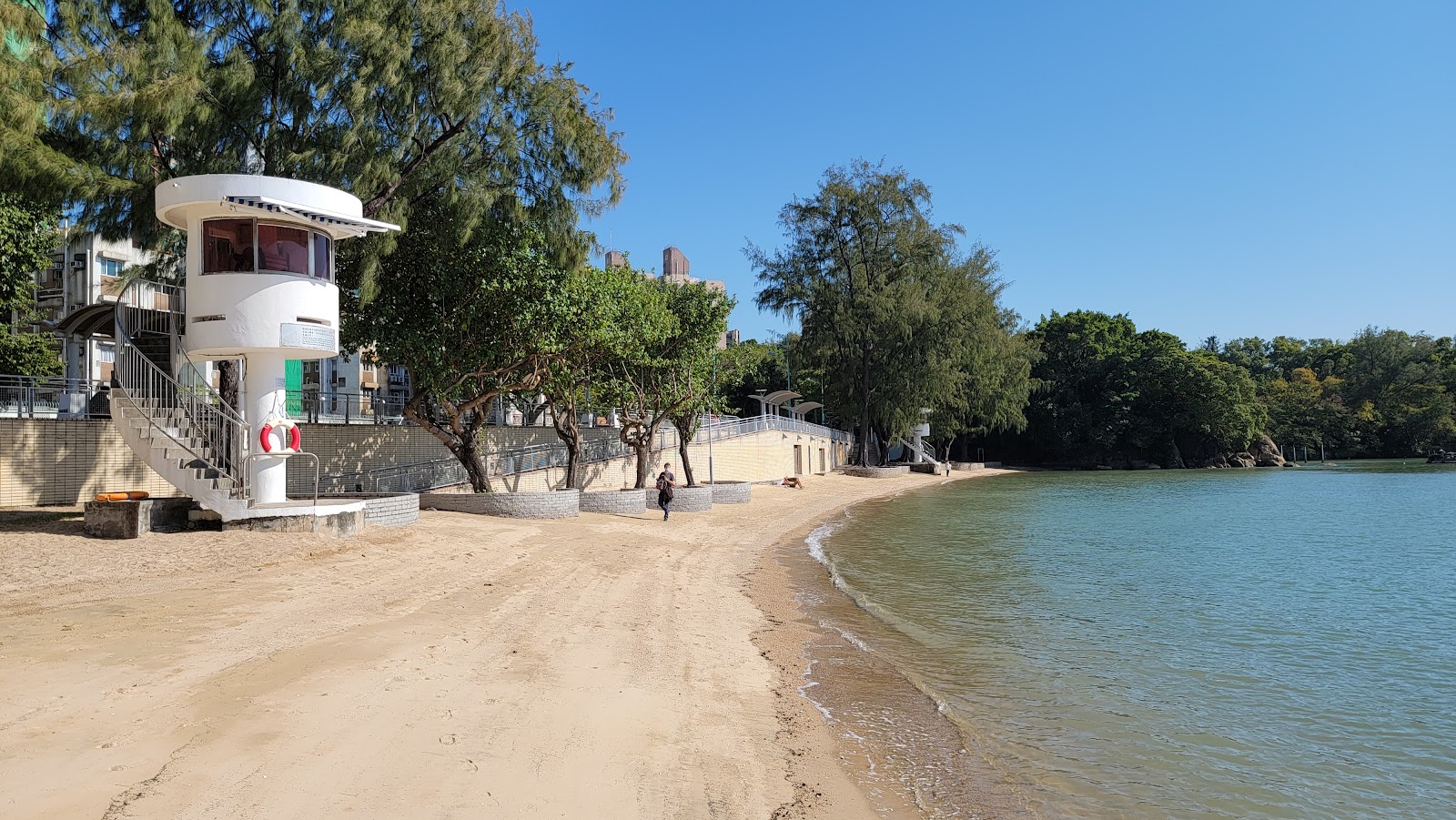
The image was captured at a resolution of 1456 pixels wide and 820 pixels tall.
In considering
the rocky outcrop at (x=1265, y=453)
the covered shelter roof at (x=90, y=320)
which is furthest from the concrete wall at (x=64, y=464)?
the rocky outcrop at (x=1265, y=453)

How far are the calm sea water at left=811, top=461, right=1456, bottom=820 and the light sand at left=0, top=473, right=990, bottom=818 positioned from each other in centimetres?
206

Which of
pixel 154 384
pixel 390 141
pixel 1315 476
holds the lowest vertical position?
pixel 1315 476

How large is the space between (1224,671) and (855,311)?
47883mm

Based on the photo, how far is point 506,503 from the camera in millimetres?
21734

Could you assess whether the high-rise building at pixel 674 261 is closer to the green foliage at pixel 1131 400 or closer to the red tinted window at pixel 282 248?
the green foliage at pixel 1131 400

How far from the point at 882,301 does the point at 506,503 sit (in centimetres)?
3761

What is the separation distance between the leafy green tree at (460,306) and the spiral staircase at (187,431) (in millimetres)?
5850

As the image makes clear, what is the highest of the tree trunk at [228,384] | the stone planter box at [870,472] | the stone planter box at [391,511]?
the tree trunk at [228,384]

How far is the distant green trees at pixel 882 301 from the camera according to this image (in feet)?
186

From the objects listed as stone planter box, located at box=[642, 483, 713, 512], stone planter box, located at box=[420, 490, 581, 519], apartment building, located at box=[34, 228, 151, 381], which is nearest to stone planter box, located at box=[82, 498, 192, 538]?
stone planter box, located at box=[420, 490, 581, 519]

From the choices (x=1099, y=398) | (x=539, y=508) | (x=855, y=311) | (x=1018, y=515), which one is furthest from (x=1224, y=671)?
(x=1099, y=398)

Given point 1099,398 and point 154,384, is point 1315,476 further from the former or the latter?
point 154,384

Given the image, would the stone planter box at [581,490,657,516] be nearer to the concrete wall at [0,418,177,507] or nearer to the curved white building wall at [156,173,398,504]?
the concrete wall at [0,418,177,507]

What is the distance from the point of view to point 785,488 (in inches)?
1727
